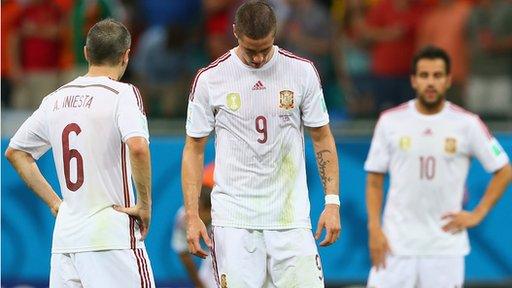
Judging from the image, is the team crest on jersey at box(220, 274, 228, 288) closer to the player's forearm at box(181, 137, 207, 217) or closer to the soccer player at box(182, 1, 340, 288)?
the soccer player at box(182, 1, 340, 288)

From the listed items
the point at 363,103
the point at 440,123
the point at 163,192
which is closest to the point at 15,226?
the point at 163,192

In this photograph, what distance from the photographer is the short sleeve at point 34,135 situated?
8.39m

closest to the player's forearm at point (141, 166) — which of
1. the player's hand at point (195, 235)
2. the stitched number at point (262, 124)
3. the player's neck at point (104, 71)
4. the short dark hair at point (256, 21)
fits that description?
the player's hand at point (195, 235)

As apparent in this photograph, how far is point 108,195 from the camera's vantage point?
8.23 metres

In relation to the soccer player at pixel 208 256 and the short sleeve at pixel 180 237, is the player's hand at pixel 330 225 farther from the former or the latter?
the short sleeve at pixel 180 237

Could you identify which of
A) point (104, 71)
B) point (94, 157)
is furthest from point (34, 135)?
point (104, 71)

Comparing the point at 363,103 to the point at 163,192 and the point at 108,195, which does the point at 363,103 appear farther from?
the point at 108,195

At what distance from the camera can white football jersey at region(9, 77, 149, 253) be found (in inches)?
320

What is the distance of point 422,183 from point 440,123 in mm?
528

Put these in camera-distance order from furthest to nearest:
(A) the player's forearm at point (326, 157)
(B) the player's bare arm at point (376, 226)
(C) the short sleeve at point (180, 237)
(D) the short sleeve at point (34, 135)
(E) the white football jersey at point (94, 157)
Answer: (C) the short sleeve at point (180, 237), (B) the player's bare arm at point (376, 226), (A) the player's forearm at point (326, 157), (D) the short sleeve at point (34, 135), (E) the white football jersey at point (94, 157)

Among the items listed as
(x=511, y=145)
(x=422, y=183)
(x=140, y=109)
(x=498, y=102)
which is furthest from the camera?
(x=498, y=102)

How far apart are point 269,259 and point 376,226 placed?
2.64m

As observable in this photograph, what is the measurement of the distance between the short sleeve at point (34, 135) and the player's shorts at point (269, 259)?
1.25 meters

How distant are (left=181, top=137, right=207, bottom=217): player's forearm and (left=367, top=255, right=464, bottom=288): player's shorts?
2.80 m
